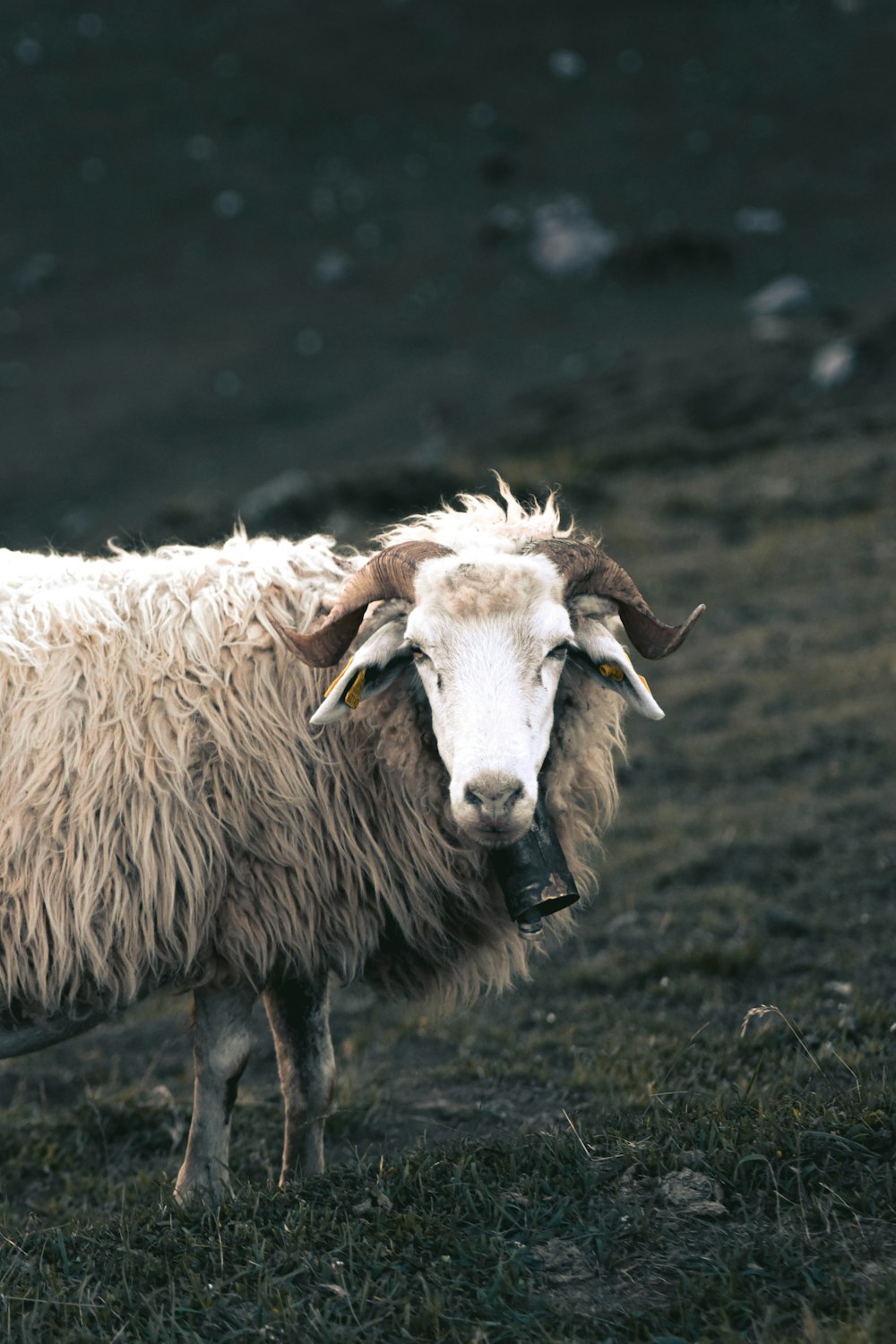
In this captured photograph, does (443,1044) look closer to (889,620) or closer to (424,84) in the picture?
(889,620)

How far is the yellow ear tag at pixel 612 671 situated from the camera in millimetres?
4012

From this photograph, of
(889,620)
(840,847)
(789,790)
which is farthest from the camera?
(889,620)

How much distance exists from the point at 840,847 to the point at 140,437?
2906cm

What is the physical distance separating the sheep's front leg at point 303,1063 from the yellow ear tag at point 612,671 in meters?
1.41

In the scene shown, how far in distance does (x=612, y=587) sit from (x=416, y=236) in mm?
39715

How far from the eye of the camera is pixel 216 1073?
398cm

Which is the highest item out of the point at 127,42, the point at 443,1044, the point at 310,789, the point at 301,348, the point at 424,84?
the point at 127,42

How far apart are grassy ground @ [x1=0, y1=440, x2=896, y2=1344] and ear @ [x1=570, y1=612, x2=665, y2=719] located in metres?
1.07

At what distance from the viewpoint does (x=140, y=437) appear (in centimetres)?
3281

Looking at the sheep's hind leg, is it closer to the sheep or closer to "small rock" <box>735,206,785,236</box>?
the sheep

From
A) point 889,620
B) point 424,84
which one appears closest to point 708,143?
point 424,84

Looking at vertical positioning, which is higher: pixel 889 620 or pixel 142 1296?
pixel 889 620

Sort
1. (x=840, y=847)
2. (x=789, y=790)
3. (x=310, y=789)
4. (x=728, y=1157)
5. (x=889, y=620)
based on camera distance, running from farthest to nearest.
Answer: (x=889, y=620) < (x=789, y=790) < (x=840, y=847) < (x=310, y=789) < (x=728, y=1157)

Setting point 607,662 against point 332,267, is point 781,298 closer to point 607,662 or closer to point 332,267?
point 332,267
